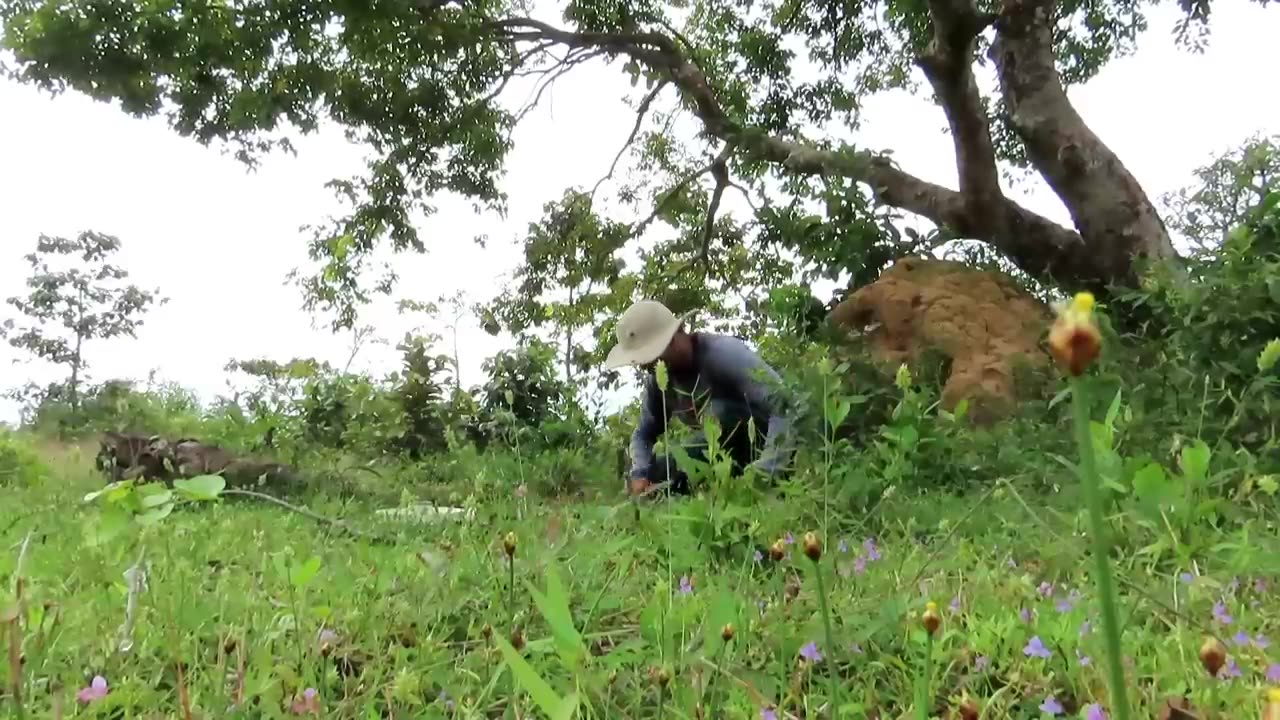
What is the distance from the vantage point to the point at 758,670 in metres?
1.04

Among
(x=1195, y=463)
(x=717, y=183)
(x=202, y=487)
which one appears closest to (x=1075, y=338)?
(x=202, y=487)

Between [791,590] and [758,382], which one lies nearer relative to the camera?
[791,590]

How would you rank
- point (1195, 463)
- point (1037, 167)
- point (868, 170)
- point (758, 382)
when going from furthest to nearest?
point (868, 170), point (1037, 167), point (758, 382), point (1195, 463)

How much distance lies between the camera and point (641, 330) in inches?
170

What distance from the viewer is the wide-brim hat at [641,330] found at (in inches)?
165

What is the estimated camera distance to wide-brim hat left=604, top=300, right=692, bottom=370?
420 cm

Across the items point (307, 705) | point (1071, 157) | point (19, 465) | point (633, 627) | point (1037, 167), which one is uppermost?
point (1037, 167)

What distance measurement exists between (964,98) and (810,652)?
17.9 ft

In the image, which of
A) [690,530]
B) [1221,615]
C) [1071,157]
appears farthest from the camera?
[1071,157]

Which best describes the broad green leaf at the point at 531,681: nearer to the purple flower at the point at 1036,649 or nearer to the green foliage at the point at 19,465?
the purple flower at the point at 1036,649

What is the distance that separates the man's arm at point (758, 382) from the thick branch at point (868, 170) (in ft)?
8.64

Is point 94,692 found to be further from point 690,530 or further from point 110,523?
point 690,530

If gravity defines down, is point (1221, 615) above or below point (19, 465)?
below

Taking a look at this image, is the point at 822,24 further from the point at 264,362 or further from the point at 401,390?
the point at 264,362
